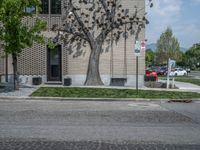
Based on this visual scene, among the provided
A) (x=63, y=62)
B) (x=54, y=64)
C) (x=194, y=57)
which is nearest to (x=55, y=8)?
(x=63, y=62)

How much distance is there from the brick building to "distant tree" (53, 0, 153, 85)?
17.0 inches

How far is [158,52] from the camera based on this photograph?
10281cm

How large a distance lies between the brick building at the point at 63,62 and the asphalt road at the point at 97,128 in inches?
517

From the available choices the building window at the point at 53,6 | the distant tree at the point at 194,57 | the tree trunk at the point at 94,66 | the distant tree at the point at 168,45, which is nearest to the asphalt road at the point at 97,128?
the tree trunk at the point at 94,66

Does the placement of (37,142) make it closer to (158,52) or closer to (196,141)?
(196,141)

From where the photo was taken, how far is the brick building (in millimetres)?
30141

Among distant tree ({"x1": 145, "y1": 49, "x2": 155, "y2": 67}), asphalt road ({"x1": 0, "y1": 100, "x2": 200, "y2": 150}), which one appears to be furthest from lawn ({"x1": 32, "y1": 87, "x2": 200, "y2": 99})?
distant tree ({"x1": 145, "y1": 49, "x2": 155, "y2": 67})

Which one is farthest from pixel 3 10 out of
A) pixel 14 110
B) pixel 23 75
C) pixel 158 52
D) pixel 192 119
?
pixel 158 52

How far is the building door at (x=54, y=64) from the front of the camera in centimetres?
3072

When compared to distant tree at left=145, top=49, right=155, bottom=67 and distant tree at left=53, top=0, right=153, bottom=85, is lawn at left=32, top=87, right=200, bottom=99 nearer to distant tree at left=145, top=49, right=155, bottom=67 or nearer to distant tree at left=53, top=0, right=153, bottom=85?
distant tree at left=53, top=0, right=153, bottom=85

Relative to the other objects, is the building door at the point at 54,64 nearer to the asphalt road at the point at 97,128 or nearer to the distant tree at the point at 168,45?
the asphalt road at the point at 97,128

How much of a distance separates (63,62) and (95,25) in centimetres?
318

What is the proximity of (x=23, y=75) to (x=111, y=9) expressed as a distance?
7112 millimetres

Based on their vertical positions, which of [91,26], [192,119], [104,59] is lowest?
[192,119]
